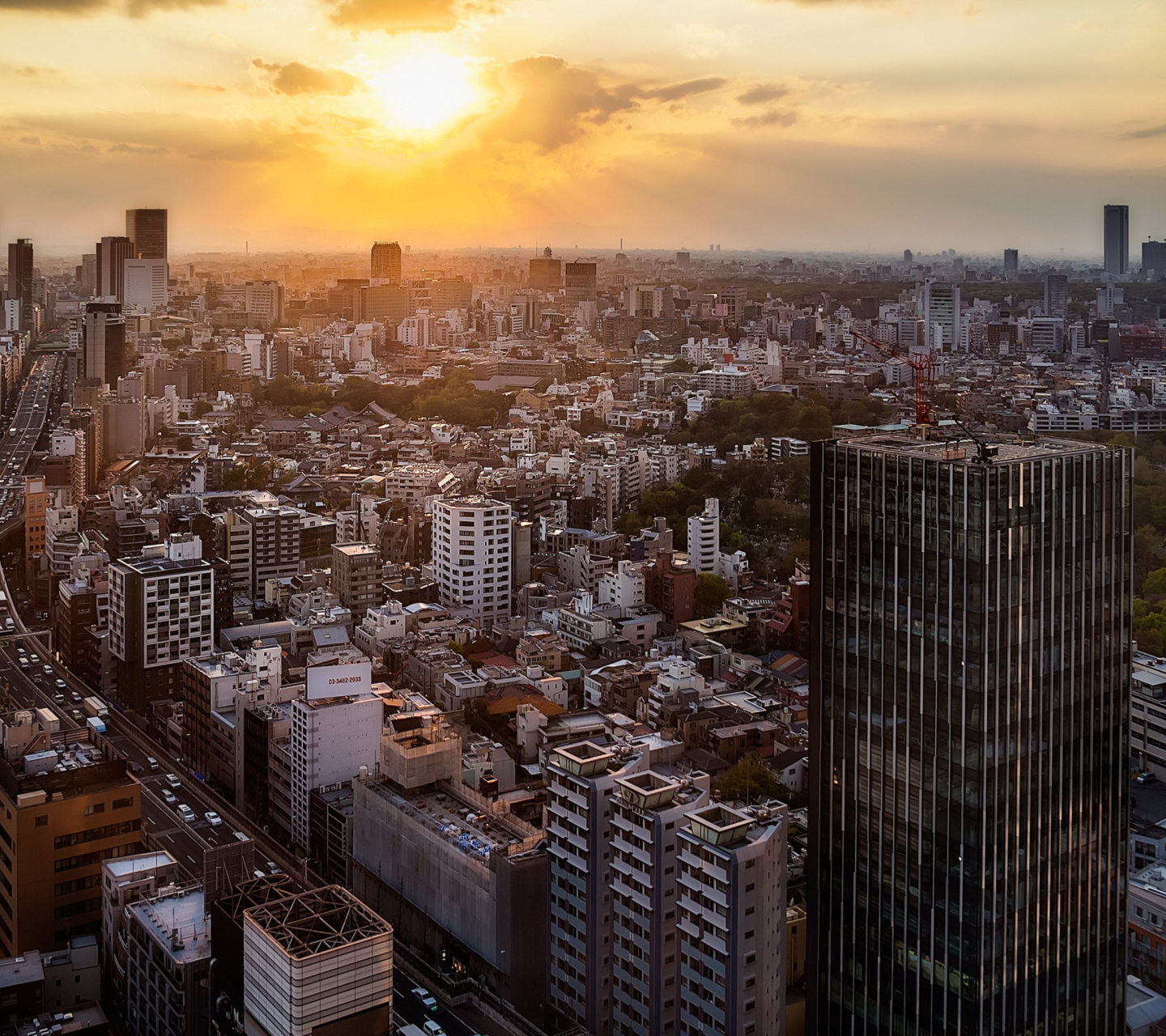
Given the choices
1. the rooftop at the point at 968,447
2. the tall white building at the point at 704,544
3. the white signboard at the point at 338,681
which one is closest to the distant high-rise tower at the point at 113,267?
the tall white building at the point at 704,544

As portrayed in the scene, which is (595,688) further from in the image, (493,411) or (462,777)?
(493,411)

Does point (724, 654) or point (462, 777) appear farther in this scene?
point (724, 654)

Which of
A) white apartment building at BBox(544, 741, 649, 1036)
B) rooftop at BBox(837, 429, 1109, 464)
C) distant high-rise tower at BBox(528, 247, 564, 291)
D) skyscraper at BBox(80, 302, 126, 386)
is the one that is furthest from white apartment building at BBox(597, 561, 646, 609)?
distant high-rise tower at BBox(528, 247, 564, 291)

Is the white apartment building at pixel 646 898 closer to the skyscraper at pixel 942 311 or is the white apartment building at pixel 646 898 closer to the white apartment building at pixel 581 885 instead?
the white apartment building at pixel 581 885

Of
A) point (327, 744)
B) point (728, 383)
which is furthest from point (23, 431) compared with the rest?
point (327, 744)

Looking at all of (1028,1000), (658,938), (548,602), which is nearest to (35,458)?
(548,602)

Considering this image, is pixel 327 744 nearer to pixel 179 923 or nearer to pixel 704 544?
pixel 179 923
